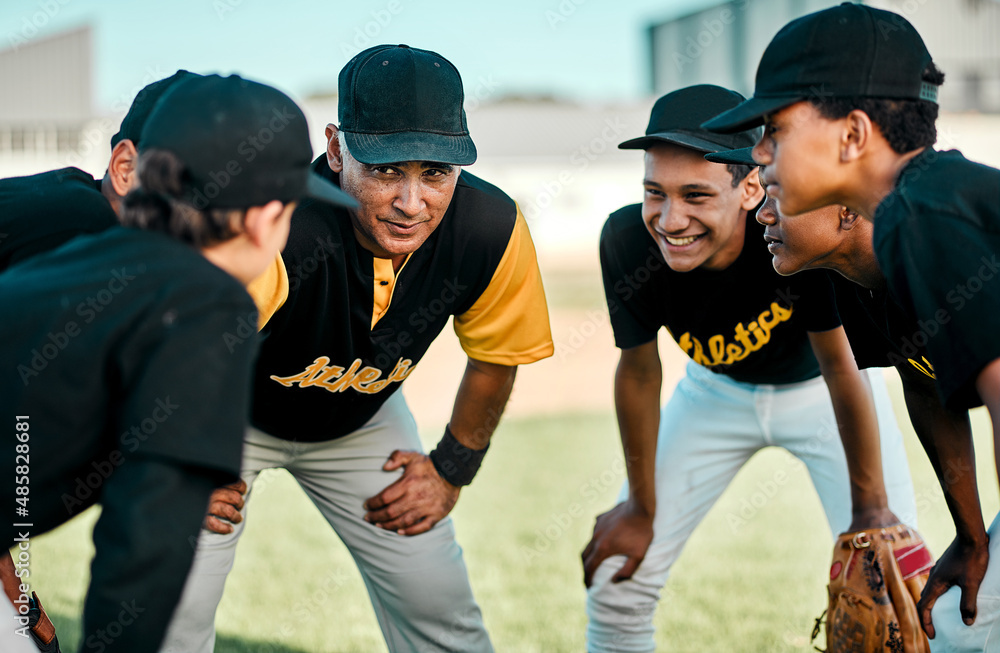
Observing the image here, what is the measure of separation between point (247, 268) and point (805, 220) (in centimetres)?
158

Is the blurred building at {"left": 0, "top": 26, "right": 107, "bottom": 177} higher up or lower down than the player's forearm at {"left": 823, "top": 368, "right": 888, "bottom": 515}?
lower down

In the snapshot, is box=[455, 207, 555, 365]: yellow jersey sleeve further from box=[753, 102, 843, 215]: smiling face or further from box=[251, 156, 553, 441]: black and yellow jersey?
box=[753, 102, 843, 215]: smiling face

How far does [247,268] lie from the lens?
1.80m

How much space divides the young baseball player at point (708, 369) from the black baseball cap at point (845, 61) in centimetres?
95

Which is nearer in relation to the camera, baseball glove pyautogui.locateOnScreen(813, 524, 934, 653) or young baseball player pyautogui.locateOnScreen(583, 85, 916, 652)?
baseball glove pyautogui.locateOnScreen(813, 524, 934, 653)

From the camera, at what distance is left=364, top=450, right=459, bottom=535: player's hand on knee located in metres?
3.33

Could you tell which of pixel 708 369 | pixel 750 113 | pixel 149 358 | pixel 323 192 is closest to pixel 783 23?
pixel 708 369

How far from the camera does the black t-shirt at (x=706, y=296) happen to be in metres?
3.40

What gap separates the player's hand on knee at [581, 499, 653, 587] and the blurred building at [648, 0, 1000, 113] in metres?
29.8

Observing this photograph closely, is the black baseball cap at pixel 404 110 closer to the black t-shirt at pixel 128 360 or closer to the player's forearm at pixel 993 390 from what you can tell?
the black t-shirt at pixel 128 360

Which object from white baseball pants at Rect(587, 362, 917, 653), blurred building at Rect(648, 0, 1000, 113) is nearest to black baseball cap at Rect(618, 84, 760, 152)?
white baseball pants at Rect(587, 362, 917, 653)

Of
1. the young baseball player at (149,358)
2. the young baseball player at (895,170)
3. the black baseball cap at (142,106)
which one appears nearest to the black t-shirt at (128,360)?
the young baseball player at (149,358)

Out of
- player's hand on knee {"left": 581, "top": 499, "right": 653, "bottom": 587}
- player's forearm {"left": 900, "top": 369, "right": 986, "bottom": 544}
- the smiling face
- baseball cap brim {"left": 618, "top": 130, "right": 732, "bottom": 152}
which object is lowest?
player's hand on knee {"left": 581, "top": 499, "right": 653, "bottom": 587}

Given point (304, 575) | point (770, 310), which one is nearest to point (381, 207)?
point (770, 310)
